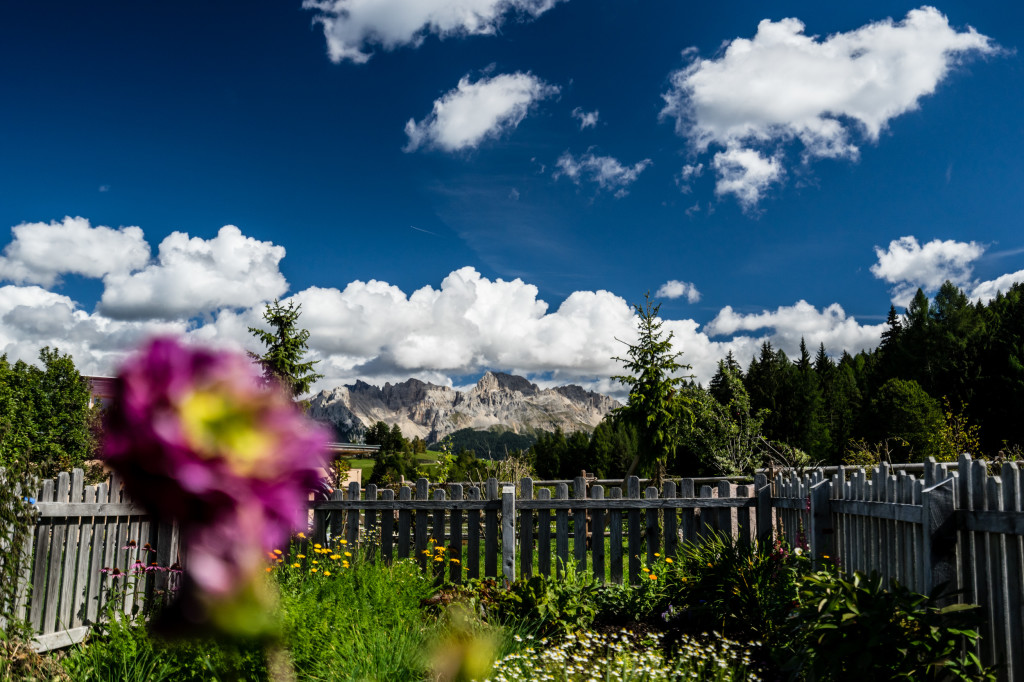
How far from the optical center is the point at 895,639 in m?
3.13

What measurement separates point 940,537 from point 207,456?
12.6 feet

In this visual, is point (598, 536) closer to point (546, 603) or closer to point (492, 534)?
point (492, 534)

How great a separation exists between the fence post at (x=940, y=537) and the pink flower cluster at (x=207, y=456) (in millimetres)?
3742

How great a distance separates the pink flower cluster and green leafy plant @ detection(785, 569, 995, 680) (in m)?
3.33

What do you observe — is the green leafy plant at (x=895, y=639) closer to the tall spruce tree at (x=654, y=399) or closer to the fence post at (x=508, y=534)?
the fence post at (x=508, y=534)

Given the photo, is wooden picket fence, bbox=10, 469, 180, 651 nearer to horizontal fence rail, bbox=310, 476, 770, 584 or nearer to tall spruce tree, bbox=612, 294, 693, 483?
horizontal fence rail, bbox=310, 476, 770, 584

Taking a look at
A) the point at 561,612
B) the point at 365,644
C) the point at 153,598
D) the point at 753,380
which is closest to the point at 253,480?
the point at 365,644

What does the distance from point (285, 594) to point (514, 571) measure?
115 inches

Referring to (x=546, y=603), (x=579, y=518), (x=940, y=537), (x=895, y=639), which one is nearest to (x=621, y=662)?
(x=546, y=603)

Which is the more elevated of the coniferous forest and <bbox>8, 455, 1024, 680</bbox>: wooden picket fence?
the coniferous forest

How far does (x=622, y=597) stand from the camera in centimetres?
605

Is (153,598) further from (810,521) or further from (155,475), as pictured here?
(155,475)

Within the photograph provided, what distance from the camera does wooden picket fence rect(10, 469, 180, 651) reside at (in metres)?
5.07

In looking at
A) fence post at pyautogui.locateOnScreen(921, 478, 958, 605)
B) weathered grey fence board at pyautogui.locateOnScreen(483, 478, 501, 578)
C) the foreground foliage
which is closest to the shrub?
the foreground foliage
